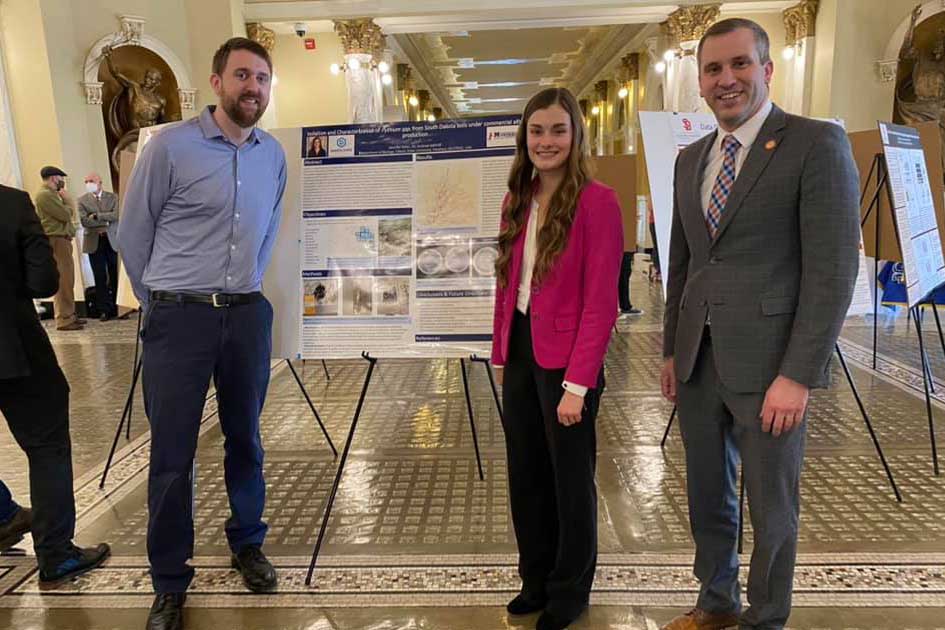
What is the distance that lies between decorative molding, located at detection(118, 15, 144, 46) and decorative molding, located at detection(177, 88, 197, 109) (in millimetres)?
829

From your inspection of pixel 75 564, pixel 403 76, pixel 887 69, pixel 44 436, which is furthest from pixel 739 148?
pixel 403 76

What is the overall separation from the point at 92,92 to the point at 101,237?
214cm

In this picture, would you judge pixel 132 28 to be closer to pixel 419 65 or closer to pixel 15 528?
pixel 15 528

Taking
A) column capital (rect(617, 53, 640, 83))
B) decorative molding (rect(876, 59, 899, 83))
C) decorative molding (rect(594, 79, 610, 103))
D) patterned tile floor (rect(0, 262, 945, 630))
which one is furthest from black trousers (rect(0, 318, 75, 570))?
decorative molding (rect(594, 79, 610, 103))

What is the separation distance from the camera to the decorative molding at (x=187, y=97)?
9.54 metres

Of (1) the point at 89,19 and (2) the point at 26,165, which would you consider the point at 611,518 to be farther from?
(1) the point at 89,19

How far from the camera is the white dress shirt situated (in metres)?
1.63

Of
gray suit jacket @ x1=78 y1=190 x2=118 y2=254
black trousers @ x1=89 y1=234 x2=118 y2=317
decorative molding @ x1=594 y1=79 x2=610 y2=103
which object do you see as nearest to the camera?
gray suit jacket @ x1=78 y1=190 x2=118 y2=254

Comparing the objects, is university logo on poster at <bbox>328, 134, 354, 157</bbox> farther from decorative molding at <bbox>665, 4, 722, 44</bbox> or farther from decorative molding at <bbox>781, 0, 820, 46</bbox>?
decorative molding at <bbox>781, 0, 820, 46</bbox>

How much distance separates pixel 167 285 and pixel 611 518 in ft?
6.88

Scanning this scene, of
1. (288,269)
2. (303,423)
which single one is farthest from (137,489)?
(288,269)

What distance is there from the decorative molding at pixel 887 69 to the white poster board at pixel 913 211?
25.9ft

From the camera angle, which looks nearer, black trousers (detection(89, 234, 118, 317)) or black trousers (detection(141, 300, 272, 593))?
black trousers (detection(141, 300, 272, 593))

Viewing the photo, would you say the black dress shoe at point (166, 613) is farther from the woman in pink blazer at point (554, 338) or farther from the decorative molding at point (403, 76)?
the decorative molding at point (403, 76)
